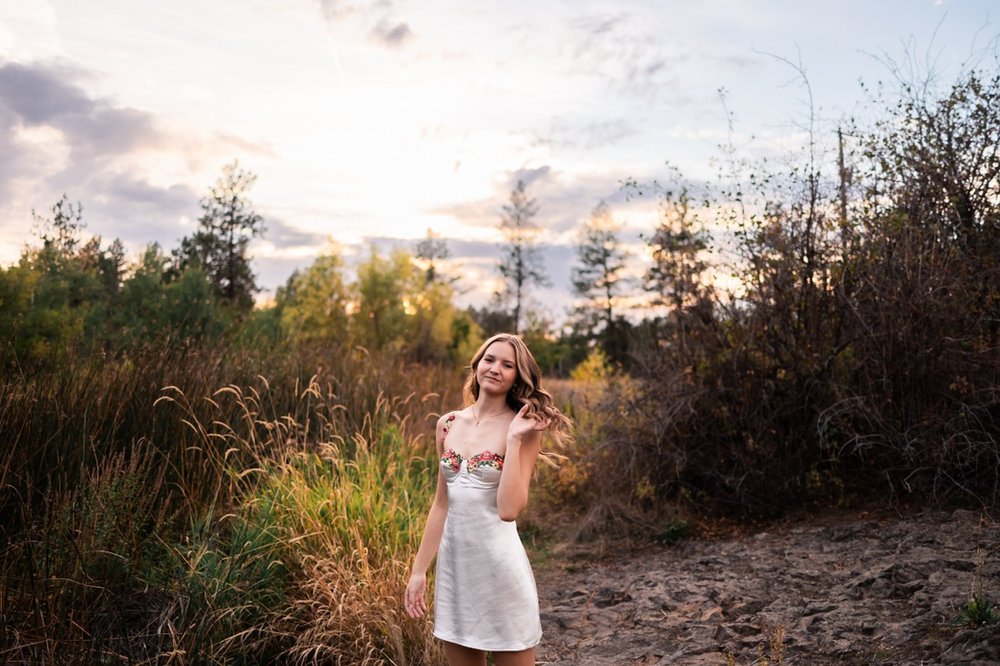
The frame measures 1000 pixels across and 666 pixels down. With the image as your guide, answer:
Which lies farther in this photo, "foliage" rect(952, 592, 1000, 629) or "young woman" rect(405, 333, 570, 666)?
"foliage" rect(952, 592, 1000, 629)

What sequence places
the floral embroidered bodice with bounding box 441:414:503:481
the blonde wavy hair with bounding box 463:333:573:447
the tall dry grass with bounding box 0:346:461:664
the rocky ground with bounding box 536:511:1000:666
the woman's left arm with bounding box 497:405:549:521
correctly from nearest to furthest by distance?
the woman's left arm with bounding box 497:405:549:521 → the floral embroidered bodice with bounding box 441:414:503:481 → the blonde wavy hair with bounding box 463:333:573:447 → the tall dry grass with bounding box 0:346:461:664 → the rocky ground with bounding box 536:511:1000:666

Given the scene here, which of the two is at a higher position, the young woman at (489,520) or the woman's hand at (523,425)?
the woman's hand at (523,425)

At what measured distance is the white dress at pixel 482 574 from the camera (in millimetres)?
2834

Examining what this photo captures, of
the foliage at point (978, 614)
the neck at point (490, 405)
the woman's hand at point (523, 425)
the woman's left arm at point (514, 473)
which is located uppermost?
the neck at point (490, 405)

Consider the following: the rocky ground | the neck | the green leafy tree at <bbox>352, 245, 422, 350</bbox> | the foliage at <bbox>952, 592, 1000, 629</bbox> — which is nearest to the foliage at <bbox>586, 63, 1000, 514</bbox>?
the rocky ground

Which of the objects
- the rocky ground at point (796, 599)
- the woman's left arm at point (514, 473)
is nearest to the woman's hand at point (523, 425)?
the woman's left arm at point (514, 473)

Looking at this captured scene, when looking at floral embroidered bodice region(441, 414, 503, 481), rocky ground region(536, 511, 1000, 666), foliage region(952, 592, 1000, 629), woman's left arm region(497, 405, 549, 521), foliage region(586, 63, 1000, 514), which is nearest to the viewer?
woman's left arm region(497, 405, 549, 521)

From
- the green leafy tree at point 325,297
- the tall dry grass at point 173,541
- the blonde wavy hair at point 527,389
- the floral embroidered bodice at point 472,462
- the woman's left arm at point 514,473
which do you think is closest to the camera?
the woman's left arm at point 514,473

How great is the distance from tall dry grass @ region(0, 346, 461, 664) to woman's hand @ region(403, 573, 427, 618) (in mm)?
1509

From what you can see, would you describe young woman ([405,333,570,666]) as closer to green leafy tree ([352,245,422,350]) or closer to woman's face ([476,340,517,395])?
woman's face ([476,340,517,395])

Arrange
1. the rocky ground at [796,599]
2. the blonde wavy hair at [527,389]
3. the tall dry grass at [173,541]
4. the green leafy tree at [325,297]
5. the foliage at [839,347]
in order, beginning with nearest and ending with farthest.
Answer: the blonde wavy hair at [527,389]
the tall dry grass at [173,541]
the rocky ground at [796,599]
the foliage at [839,347]
the green leafy tree at [325,297]

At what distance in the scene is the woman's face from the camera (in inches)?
120

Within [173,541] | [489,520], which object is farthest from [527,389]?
[173,541]

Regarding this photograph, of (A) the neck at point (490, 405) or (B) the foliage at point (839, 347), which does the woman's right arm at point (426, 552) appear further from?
(B) the foliage at point (839, 347)
